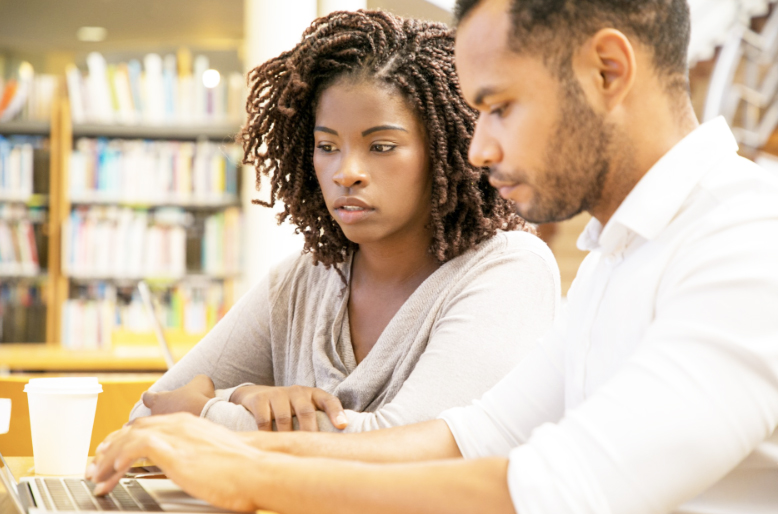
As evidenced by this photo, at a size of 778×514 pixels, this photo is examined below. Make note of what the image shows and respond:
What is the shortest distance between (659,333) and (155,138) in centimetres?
437

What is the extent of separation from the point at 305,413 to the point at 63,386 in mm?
357

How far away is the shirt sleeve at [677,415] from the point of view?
676 millimetres

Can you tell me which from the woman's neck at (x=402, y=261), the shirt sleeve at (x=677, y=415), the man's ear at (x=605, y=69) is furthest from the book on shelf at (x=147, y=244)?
the shirt sleeve at (x=677, y=415)

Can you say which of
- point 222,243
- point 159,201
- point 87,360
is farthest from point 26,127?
point 87,360

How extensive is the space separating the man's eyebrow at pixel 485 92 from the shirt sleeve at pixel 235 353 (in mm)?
770

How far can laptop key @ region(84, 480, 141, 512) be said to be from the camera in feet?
2.85

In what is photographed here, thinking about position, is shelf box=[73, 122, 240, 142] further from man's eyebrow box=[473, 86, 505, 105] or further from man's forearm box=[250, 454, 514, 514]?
man's forearm box=[250, 454, 514, 514]

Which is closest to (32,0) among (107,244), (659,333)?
(107,244)

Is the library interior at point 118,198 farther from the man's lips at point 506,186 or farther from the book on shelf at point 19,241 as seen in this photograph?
the man's lips at point 506,186

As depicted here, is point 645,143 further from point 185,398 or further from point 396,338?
point 185,398

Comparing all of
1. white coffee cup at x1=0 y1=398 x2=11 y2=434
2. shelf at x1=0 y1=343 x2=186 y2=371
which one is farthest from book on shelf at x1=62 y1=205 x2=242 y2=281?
white coffee cup at x1=0 y1=398 x2=11 y2=434

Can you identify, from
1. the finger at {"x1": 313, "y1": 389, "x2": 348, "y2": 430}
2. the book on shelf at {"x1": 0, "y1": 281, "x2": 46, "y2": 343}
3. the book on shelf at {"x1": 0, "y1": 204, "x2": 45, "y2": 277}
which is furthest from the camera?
the book on shelf at {"x1": 0, "y1": 281, "x2": 46, "y2": 343}

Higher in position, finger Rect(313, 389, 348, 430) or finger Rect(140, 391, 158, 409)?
finger Rect(313, 389, 348, 430)

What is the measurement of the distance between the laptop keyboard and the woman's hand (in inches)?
9.0
